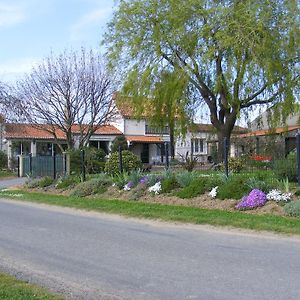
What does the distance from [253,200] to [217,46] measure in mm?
12845

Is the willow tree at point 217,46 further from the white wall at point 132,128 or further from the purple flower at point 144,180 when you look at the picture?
the white wall at point 132,128

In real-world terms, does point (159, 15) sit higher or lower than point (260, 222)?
higher

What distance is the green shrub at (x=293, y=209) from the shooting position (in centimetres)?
1162

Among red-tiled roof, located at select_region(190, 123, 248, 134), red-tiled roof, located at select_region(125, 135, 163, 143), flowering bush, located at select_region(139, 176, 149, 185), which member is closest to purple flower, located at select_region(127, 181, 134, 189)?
flowering bush, located at select_region(139, 176, 149, 185)

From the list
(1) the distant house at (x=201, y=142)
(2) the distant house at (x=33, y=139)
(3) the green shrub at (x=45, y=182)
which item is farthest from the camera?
(2) the distant house at (x=33, y=139)

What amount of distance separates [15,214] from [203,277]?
9.01 metres

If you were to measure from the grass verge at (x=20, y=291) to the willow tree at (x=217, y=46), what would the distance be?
18.8 meters

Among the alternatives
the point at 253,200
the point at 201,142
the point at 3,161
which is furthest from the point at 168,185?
the point at 3,161

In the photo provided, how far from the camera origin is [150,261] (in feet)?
24.9

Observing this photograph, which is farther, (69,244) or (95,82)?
(95,82)

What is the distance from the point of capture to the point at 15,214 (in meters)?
14.3

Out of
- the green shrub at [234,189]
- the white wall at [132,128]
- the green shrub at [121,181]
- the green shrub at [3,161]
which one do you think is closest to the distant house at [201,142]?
the green shrub at [121,181]

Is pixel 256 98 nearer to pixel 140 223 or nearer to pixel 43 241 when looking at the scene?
pixel 140 223

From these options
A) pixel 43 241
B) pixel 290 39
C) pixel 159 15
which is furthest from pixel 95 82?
pixel 43 241
